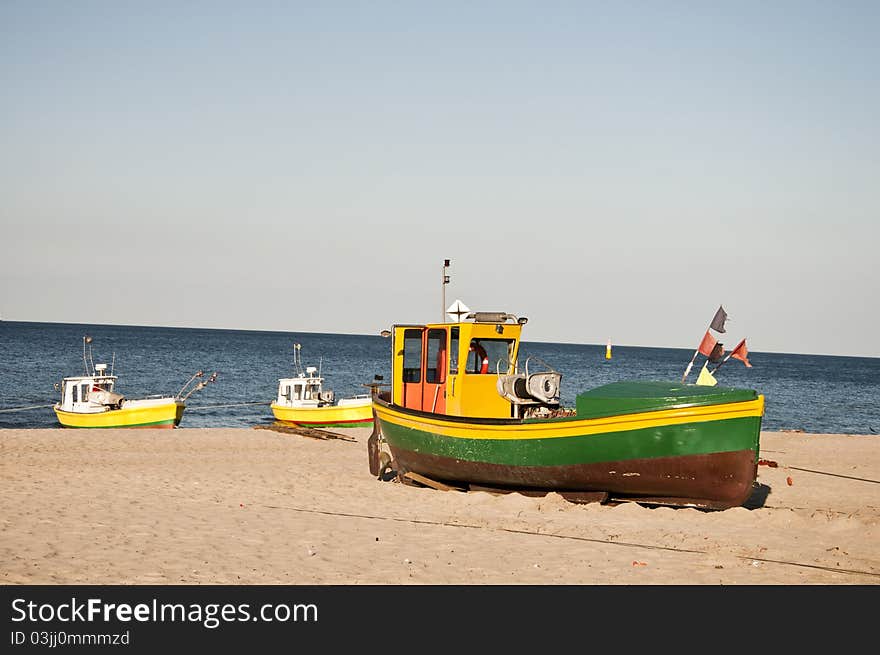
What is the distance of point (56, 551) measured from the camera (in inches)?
369

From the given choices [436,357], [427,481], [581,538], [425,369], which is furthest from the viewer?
[425,369]

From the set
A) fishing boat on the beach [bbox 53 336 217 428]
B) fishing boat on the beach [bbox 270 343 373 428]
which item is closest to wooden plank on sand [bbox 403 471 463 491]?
fishing boat on the beach [bbox 53 336 217 428]

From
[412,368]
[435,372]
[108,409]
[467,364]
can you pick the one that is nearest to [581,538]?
[467,364]

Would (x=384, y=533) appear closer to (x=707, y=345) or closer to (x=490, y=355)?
(x=490, y=355)

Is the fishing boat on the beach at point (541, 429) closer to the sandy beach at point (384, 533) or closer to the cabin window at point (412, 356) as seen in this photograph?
the cabin window at point (412, 356)

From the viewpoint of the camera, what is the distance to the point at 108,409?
29.9 metres

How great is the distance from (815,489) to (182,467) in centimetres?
1300

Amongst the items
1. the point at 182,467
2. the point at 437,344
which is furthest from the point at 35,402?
the point at 437,344

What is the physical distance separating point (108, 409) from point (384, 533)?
21.7 meters

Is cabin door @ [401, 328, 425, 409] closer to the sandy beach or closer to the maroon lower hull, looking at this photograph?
the sandy beach

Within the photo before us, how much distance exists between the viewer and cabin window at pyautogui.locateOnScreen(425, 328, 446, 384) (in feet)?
51.8
